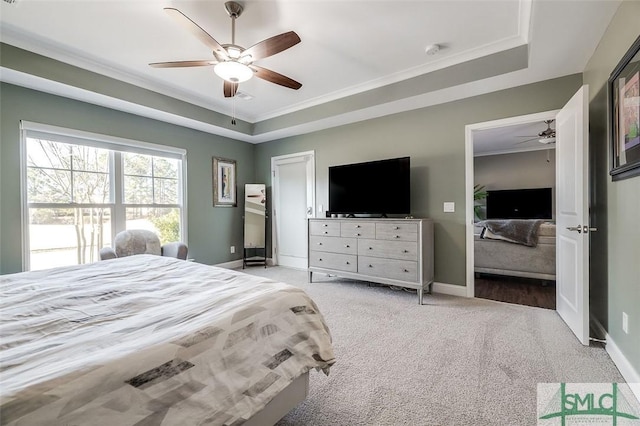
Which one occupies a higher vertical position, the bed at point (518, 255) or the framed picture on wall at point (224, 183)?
the framed picture on wall at point (224, 183)

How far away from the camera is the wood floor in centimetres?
328

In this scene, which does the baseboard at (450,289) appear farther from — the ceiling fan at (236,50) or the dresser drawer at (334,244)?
the ceiling fan at (236,50)

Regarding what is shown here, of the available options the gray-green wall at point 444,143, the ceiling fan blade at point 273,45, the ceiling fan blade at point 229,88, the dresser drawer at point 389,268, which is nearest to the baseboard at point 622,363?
the gray-green wall at point 444,143

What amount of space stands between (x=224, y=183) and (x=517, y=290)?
15.6ft

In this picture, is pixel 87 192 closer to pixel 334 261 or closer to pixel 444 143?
pixel 334 261

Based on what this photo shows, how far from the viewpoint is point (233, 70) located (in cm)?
232

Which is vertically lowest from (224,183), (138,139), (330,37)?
(224,183)

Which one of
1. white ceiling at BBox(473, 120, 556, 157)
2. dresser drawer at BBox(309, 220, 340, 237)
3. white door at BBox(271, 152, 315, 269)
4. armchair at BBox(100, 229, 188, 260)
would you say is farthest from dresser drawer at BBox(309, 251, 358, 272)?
white ceiling at BBox(473, 120, 556, 157)

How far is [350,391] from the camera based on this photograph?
1.67 meters

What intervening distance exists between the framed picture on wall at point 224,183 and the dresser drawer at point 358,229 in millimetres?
2370

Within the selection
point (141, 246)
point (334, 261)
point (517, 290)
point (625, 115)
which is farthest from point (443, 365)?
point (141, 246)

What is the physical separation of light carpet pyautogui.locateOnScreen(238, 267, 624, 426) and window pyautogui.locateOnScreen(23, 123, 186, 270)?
9.63 feet

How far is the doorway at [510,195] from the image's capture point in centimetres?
341

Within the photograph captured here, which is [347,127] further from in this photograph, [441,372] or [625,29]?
[441,372]
